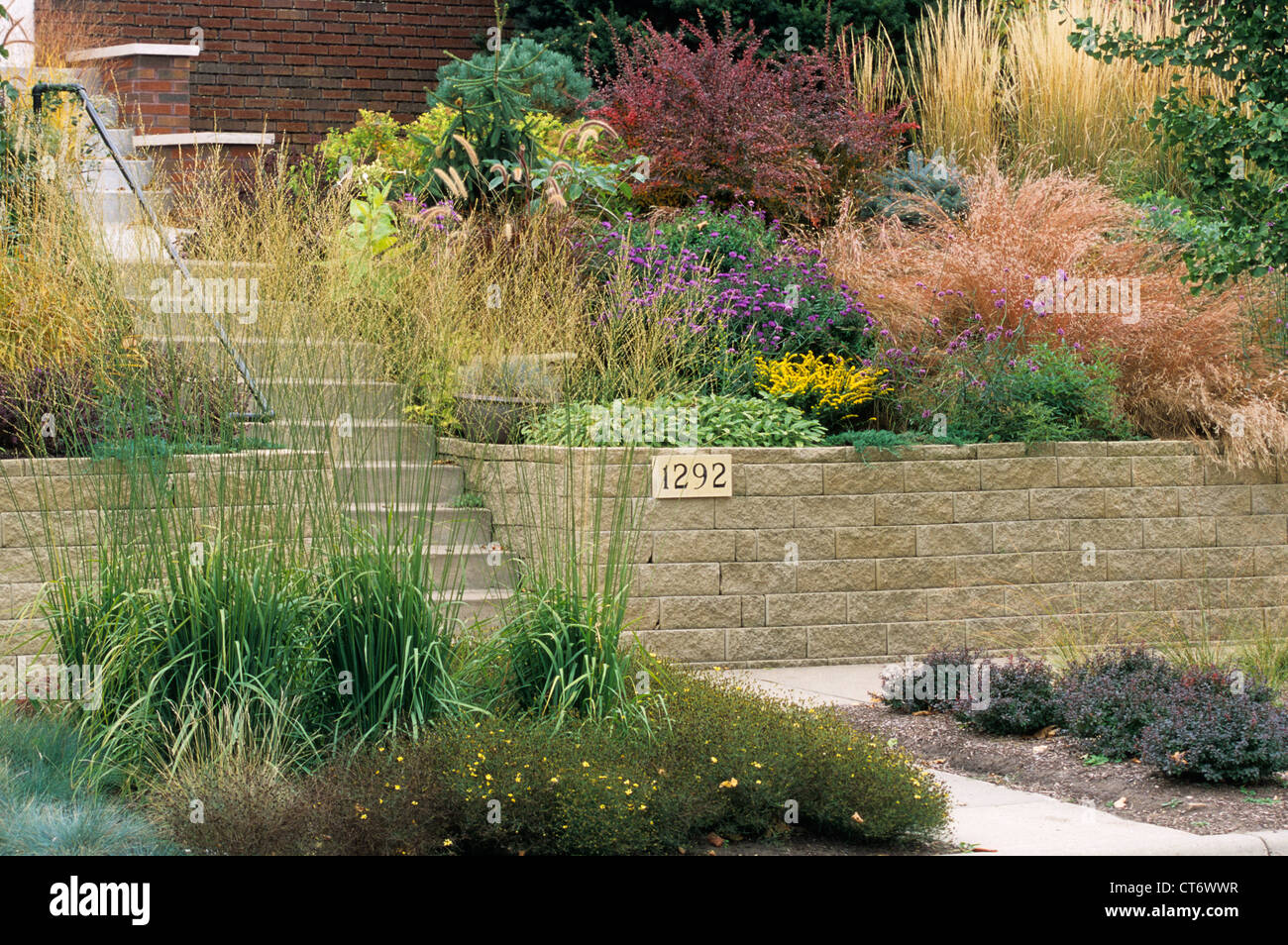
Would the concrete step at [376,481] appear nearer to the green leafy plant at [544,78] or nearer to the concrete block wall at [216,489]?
the concrete block wall at [216,489]

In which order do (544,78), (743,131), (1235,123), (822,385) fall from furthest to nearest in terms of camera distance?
(544,78), (743,131), (822,385), (1235,123)

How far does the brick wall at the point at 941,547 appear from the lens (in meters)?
7.39

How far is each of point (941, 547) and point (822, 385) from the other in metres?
1.17

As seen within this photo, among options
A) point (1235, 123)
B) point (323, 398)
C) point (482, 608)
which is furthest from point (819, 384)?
point (323, 398)

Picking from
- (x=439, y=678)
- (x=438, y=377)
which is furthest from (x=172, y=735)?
(x=438, y=377)

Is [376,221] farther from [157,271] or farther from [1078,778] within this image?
[1078,778]

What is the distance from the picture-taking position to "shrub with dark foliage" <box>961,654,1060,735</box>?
19.0 feet

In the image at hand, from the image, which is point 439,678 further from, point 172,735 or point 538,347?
point 538,347

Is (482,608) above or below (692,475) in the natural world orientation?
below

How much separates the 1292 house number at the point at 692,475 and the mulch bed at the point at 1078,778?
1630mm

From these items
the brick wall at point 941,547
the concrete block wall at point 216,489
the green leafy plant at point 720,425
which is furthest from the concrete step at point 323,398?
the green leafy plant at point 720,425

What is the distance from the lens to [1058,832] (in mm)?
4434

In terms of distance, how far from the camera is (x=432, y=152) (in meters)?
10.3

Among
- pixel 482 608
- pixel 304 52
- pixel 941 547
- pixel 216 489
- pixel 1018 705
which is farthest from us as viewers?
pixel 304 52
